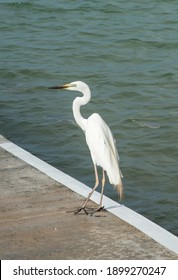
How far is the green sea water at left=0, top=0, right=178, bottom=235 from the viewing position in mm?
10891

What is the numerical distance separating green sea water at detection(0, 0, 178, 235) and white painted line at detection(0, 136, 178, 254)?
129 cm

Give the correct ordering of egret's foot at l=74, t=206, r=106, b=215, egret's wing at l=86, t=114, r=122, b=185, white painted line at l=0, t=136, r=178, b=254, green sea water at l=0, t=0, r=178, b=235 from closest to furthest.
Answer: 1. white painted line at l=0, t=136, r=178, b=254
2. egret's wing at l=86, t=114, r=122, b=185
3. egret's foot at l=74, t=206, r=106, b=215
4. green sea water at l=0, t=0, r=178, b=235

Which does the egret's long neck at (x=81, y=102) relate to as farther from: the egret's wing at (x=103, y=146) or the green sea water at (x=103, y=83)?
the green sea water at (x=103, y=83)

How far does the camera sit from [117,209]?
782 centimetres

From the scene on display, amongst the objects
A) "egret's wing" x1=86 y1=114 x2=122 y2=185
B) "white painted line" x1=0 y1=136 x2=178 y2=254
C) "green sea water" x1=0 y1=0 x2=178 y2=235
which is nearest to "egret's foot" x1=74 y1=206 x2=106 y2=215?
"white painted line" x1=0 y1=136 x2=178 y2=254

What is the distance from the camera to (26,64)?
54.5 ft

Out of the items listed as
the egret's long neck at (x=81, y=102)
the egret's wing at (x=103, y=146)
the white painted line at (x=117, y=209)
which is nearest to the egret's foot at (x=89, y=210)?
the white painted line at (x=117, y=209)

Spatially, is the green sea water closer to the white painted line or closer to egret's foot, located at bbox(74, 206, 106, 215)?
the white painted line

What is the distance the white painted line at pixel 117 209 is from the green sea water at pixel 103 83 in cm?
129

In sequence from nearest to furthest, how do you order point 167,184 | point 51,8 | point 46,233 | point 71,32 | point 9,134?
point 46,233 < point 167,184 < point 9,134 < point 71,32 < point 51,8
